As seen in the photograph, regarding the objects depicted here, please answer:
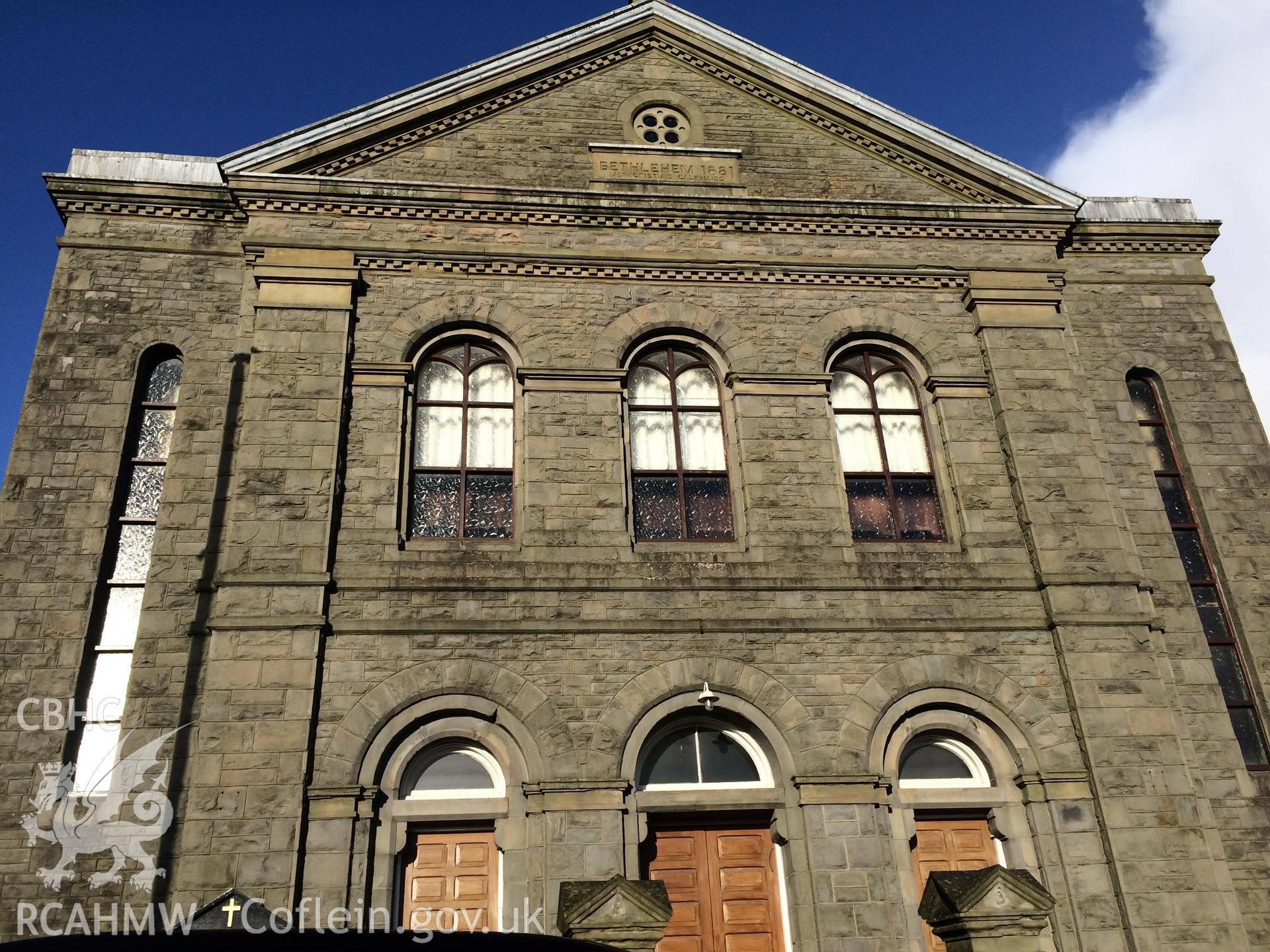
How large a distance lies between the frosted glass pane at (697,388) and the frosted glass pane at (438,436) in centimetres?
276

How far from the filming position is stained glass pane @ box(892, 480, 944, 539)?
1257 centimetres

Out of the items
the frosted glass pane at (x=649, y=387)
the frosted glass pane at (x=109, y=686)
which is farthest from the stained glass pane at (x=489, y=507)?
the frosted glass pane at (x=109, y=686)

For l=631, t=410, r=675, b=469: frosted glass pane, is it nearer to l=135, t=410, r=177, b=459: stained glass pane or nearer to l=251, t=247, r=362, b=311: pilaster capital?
l=251, t=247, r=362, b=311: pilaster capital

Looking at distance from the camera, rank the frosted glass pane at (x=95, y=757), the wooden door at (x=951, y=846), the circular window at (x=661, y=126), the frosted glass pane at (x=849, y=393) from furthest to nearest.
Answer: the circular window at (x=661, y=126)
the frosted glass pane at (x=849, y=393)
the wooden door at (x=951, y=846)
the frosted glass pane at (x=95, y=757)

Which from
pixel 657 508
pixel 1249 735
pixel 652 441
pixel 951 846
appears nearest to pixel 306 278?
pixel 652 441

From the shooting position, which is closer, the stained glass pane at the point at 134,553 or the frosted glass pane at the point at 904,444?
the stained glass pane at the point at 134,553

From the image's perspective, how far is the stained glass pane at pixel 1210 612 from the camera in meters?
12.8

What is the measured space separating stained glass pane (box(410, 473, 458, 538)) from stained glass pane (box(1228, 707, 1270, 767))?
9515 millimetres

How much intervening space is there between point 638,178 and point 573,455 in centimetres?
442

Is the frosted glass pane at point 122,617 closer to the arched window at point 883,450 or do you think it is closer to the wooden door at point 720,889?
the wooden door at point 720,889

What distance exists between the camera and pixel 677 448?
1274 centimetres

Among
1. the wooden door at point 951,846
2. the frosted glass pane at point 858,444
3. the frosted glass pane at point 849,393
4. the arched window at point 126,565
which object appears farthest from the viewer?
the frosted glass pane at point 849,393

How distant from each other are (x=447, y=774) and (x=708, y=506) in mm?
4277

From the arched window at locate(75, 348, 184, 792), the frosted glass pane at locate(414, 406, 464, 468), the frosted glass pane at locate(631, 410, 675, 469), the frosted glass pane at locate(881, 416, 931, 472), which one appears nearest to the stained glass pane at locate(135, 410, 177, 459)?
the arched window at locate(75, 348, 184, 792)
